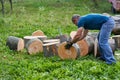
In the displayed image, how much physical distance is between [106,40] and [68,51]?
1.01 m

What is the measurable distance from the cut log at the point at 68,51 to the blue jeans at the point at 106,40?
24.4 inches

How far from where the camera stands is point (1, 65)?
8.52 m

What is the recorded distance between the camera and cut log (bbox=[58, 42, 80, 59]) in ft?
28.6

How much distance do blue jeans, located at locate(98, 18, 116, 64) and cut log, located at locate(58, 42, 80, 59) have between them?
0.62 meters

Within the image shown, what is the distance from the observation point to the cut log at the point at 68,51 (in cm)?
872

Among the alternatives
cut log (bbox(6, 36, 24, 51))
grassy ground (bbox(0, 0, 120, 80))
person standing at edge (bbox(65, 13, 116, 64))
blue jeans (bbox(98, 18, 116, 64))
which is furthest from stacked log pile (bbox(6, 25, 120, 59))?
blue jeans (bbox(98, 18, 116, 64))

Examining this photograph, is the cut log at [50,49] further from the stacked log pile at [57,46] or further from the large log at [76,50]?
the large log at [76,50]

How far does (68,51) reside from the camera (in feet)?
28.7

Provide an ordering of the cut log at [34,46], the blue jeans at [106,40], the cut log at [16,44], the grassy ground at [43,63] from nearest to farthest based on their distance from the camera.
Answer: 1. the grassy ground at [43,63]
2. the blue jeans at [106,40]
3. the cut log at [34,46]
4. the cut log at [16,44]

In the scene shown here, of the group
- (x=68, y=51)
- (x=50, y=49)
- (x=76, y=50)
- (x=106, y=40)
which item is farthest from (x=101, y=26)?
(x=50, y=49)

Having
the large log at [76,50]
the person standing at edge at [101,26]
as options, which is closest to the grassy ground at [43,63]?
the large log at [76,50]

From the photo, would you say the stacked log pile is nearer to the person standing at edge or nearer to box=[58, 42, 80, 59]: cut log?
box=[58, 42, 80, 59]: cut log

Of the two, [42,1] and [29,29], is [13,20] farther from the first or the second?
[42,1]

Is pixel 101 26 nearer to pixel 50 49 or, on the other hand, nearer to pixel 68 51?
pixel 68 51
